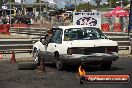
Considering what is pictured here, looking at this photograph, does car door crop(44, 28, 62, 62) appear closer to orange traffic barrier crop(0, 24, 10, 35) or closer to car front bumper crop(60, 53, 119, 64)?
car front bumper crop(60, 53, 119, 64)

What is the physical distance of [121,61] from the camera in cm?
1820

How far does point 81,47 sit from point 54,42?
166 centimetres

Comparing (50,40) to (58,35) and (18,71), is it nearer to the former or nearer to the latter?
(58,35)

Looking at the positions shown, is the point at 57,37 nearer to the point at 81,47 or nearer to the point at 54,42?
the point at 54,42

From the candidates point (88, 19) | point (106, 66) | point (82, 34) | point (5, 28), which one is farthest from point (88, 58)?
point (5, 28)

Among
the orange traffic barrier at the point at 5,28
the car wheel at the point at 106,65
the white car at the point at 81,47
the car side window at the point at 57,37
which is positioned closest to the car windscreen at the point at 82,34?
the white car at the point at 81,47

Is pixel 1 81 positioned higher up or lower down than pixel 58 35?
lower down

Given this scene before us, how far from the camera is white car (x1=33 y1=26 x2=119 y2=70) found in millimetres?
14250

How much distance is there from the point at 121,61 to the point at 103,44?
4014 millimetres

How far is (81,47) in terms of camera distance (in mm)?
14250

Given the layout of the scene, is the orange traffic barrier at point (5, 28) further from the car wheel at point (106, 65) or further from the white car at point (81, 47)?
the car wheel at point (106, 65)

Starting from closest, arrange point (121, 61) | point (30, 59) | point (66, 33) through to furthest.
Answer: point (66, 33), point (121, 61), point (30, 59)

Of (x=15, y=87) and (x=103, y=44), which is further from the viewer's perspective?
(x=103, y=44)

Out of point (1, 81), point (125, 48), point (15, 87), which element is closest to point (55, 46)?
point (1, 81)
